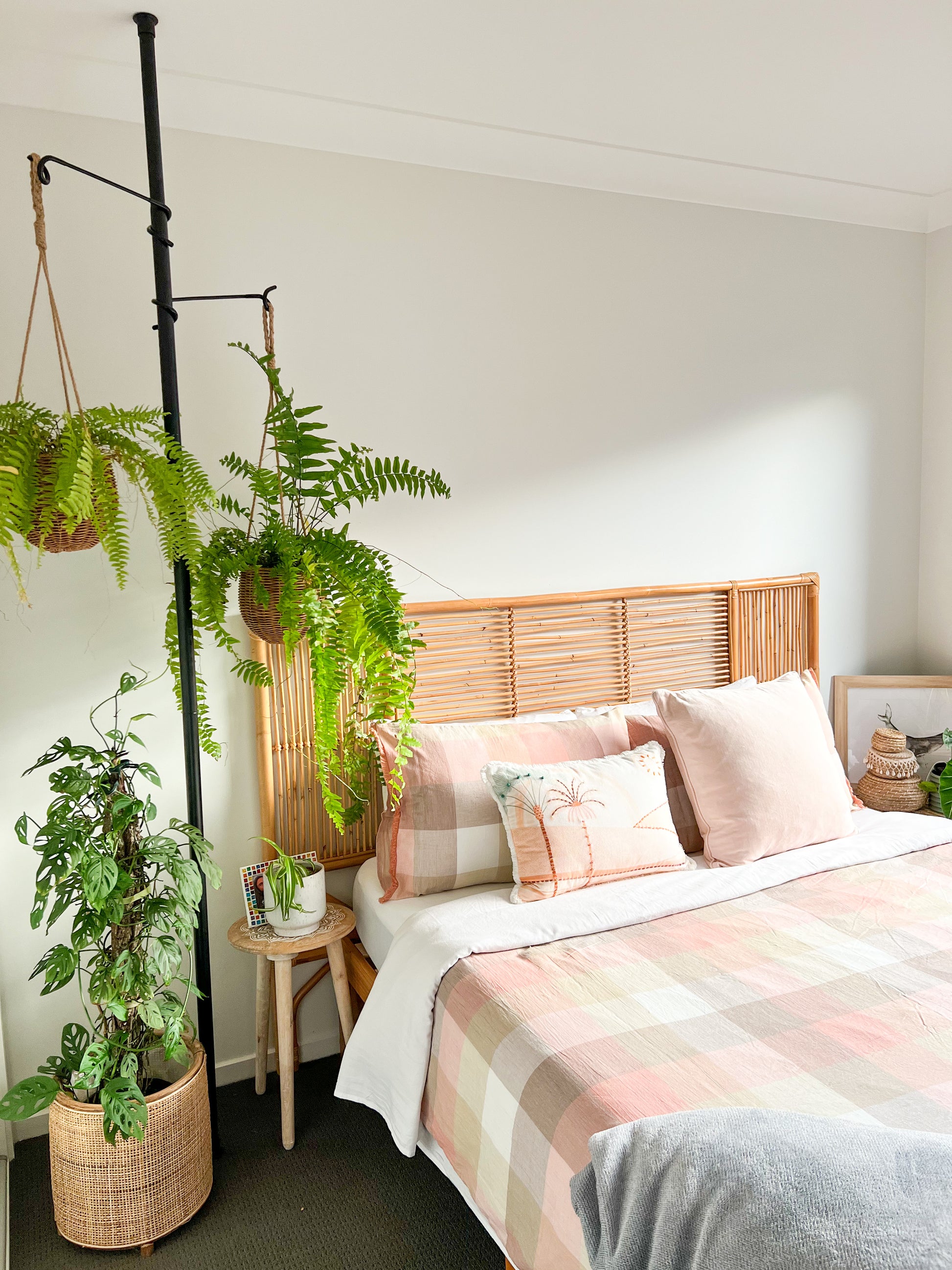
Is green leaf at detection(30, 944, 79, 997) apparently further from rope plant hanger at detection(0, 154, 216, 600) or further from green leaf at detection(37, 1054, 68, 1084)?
rope plant hanger at detection(0, 154, 216, 600)

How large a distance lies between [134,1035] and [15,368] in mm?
1488

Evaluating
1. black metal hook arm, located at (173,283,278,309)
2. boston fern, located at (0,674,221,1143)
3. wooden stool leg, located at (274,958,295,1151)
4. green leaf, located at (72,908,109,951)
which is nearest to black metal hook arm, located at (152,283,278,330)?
black metal hook arm, located at (173,283,278,309)

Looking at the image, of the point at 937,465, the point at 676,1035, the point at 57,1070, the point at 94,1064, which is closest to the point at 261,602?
the point at 94,1064

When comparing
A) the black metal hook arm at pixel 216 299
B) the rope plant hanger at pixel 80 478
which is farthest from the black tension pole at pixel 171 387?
the rope plant hanger at pixel 80 478

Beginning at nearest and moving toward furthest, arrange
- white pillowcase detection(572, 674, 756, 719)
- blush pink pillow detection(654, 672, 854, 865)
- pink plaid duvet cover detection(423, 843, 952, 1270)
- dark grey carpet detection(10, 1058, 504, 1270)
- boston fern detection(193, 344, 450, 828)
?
pink plaid duvet cover detection(423, 843, 952, 1270) < dark grey carpet detection(10, 1058, 504, 1270) < boston fern detection(193, 344, 450, 828) < blush pink pillow detection(654, 672, 854, 865) < white pillowcase detection(572, 674, 756, 719)

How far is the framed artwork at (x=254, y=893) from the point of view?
221 cm

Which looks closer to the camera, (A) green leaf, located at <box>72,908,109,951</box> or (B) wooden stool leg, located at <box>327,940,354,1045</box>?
(A) green leaf, located at <box>72,908,109,951</box>

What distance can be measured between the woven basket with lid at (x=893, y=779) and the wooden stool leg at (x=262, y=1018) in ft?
6.55

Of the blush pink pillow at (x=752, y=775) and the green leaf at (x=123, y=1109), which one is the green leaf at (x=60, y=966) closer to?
the green leaf at (x=123, y=1109)

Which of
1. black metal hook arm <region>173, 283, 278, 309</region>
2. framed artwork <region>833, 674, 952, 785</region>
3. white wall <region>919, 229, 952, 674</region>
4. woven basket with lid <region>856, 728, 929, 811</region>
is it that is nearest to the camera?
black metal hook arm <region>173, 283, 278, 309</region>

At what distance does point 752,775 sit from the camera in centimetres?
232

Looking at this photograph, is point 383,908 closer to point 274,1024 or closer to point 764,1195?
point 274,1024

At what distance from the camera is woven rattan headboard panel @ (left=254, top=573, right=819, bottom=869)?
2.43 m

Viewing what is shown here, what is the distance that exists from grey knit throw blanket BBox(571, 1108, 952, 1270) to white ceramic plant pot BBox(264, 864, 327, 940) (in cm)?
117
